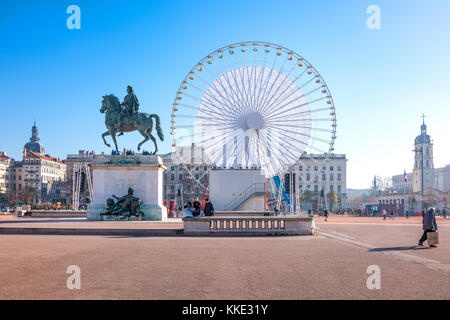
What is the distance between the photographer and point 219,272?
10281 millimetres

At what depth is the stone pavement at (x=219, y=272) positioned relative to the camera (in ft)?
26.1

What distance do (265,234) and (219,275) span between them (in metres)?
12.4

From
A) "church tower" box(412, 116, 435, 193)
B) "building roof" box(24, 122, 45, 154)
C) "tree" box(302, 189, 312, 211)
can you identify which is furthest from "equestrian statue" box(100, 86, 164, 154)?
"building roof" box(24, 122, 45, 154)

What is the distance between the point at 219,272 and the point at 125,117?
82.0 ft

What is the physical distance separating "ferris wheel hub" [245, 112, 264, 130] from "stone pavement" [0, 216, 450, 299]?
37019 mm

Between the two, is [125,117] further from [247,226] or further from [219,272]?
[219,272]

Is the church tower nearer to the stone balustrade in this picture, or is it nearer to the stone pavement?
the stone balustrade

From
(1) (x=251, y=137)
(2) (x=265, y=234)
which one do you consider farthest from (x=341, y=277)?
(1) (x=251, y=137)

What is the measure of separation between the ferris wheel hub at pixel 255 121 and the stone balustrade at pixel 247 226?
3045 centimetres

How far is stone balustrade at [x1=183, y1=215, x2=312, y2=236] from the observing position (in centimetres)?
2181

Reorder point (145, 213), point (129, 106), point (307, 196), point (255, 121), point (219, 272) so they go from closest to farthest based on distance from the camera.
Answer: point (219, 272)
point (145, 213)
point (129, 106)
point (255, 121)
point (307, 196)

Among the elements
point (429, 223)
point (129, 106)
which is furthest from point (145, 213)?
point (429, 223)

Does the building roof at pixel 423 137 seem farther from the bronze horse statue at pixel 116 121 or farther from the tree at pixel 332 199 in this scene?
the bronze horse statue at pixel 116 121
